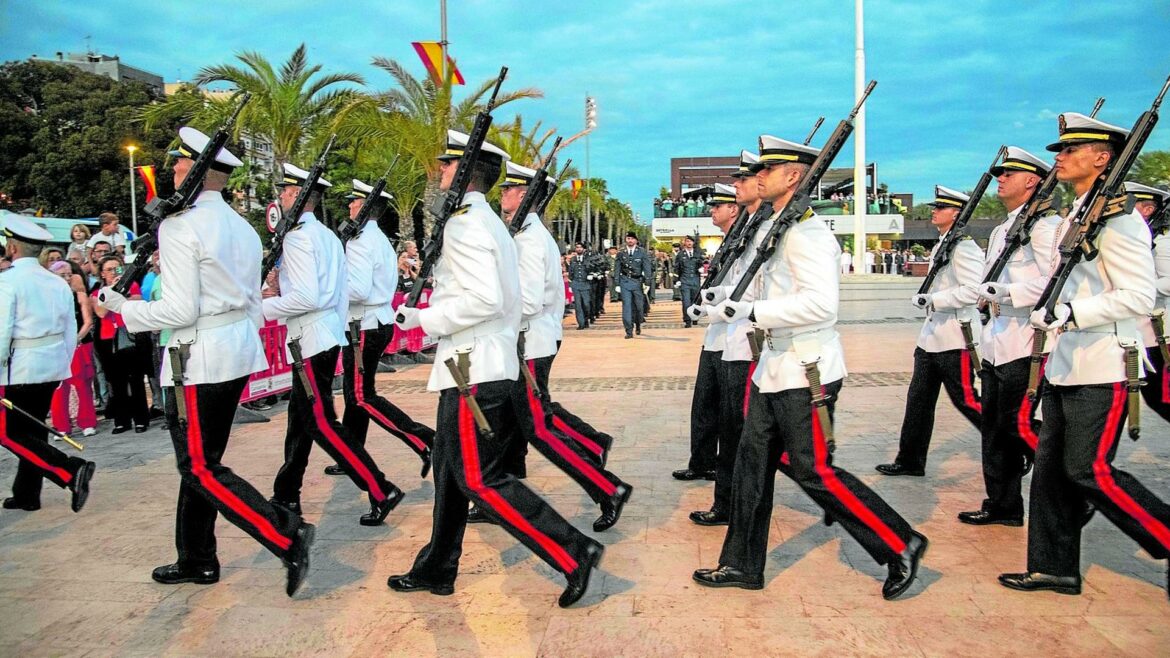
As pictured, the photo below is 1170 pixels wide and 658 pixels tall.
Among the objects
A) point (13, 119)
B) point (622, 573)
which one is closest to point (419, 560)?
point (622, 573)

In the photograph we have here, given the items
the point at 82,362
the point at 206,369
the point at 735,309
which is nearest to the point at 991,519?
the point at 735,309

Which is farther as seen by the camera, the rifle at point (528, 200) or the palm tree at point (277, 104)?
the palm tree at point (277, 104)

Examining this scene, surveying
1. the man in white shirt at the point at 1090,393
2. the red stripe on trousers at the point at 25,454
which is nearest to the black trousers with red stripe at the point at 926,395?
the man in white shirt at the point at 1090,393

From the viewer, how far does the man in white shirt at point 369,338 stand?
22.0ft

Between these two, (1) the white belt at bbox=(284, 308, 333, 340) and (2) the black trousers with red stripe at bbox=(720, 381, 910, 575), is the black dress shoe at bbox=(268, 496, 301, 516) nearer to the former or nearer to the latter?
(1) the white belt at bbox=(284, 308, 333, 340)

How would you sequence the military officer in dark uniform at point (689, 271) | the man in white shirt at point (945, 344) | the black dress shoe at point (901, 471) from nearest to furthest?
the man in white shirt at point (945, 344) → the black dress shoe at point (901, 471) → the military officer in dark uniform at point (689, 271)

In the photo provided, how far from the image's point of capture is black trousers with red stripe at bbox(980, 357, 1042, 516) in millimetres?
5371

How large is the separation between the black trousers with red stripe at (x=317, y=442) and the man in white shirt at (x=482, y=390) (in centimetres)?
146

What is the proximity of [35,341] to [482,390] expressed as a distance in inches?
149

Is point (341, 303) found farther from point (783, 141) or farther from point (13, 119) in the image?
point (13, 119)

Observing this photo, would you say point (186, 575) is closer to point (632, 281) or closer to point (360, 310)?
point (360, 310)

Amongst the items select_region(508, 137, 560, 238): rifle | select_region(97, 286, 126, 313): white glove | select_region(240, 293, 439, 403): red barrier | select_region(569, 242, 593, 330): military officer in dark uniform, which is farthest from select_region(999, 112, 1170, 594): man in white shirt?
select_region(569, 242, 593, 330): military officer in dark uniform

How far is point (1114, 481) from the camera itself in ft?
13.4

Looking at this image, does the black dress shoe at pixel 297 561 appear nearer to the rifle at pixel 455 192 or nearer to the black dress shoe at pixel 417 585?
the black dress shoe at pixel 417 585
